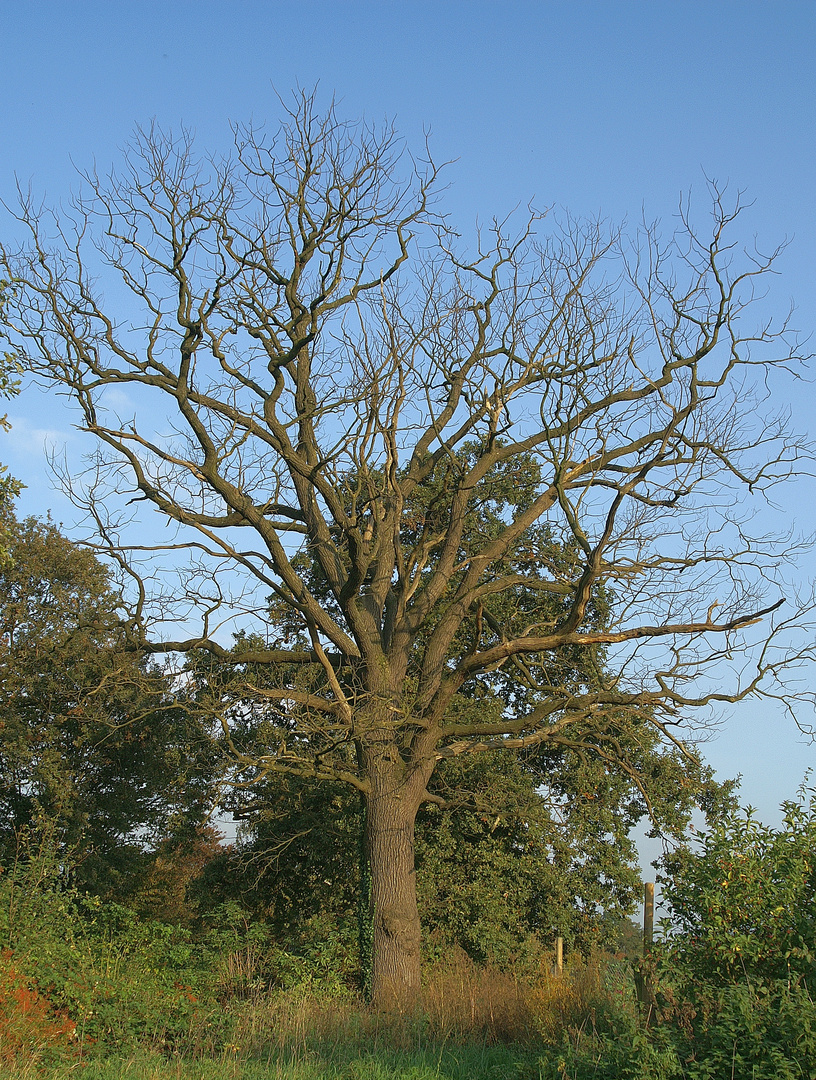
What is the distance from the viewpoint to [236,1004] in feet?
34.9

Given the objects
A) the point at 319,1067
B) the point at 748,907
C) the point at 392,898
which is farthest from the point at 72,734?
the point at 748,907

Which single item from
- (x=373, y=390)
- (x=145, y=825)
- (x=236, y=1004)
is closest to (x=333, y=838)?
(x=236, y=1004)

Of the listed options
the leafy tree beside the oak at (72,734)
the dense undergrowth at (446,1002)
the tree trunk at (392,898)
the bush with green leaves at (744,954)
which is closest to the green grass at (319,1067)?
the dense undergrowth at (446,1002)

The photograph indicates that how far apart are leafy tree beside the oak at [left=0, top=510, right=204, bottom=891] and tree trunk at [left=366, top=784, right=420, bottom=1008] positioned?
305 inches

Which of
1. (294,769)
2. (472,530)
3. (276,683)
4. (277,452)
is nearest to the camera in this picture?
(294,769)

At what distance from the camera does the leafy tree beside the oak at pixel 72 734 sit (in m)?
20.9

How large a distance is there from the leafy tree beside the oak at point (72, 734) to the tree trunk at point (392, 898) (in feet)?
25.4

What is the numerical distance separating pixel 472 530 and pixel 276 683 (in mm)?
4943

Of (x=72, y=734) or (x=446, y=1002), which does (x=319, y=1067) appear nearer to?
(x=446, y=1002)

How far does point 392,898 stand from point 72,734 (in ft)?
41.9

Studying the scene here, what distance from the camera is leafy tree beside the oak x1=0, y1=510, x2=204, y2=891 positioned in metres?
20.9

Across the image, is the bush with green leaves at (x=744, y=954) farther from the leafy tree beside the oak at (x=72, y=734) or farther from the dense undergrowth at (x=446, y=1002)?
the leafy tree beside the oak at (x=72, y=734)

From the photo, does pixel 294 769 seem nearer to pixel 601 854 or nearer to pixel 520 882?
pixel 520 882

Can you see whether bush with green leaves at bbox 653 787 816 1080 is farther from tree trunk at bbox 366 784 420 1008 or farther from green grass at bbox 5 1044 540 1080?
tree trunk at bbox 366 784 420 1008
